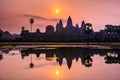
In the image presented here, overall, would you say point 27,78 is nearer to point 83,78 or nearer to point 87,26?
point 83,78

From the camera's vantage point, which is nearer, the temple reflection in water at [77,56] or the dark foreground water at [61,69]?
the dark foreground water at [61,69]

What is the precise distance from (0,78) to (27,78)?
2.28 meters

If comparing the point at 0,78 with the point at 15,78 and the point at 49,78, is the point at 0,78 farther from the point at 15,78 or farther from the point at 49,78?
the point at 49,78

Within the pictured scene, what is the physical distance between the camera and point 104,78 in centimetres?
2412

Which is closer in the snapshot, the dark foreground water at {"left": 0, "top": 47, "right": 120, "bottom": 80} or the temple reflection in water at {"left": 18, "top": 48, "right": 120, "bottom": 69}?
the dark foreground water at {"left": 0, "top": 47, "right": 120, "bottom": 80}

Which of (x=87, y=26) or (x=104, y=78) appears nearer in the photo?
(x=104, y=78)

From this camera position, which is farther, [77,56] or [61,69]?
[77,56]

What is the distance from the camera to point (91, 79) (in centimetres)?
2339

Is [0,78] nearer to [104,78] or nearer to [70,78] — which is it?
[70,78]

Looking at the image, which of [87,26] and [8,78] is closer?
[8,78]

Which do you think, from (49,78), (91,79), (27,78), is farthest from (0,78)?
(91,79)

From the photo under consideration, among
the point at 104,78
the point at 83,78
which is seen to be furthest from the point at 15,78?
the point at 104,78

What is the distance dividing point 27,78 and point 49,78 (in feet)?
6.06

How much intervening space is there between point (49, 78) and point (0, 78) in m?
4.13
